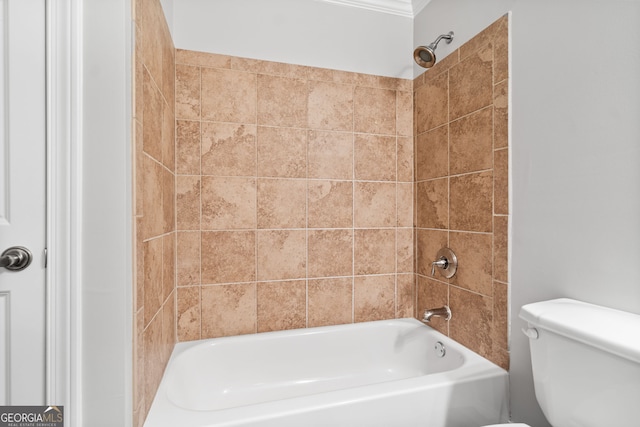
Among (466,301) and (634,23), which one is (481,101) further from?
(466,301)

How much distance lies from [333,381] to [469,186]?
1.23 metres

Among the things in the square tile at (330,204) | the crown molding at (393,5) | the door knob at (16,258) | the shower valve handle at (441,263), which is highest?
the crown molding at (393,5)

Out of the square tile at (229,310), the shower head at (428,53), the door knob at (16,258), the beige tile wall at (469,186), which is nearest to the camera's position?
the door knob at (16,258)

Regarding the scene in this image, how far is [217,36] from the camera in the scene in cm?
167

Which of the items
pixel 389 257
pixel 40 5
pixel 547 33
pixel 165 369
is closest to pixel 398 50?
pixel 547 33

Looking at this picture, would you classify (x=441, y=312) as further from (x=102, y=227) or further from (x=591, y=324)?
(x=102, y=227)

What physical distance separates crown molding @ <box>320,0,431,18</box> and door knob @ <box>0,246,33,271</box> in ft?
5.90

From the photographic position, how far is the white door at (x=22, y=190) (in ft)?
2.89

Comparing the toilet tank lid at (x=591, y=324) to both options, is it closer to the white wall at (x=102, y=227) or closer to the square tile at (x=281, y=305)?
the square tile at (x=281, y=305)

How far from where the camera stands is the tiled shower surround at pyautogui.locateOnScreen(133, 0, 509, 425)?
4.58 feet

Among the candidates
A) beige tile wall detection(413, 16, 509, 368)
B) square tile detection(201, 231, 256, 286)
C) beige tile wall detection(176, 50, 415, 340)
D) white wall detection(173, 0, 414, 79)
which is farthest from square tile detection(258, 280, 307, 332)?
white wall detection(173, 0, 414, 79)

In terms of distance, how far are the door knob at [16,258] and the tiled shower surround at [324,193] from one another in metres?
0.38

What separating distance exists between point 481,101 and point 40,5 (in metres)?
1.59

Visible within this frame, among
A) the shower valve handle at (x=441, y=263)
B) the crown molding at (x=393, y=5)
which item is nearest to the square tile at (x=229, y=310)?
the shower valve handle at (x=441, y=263)
